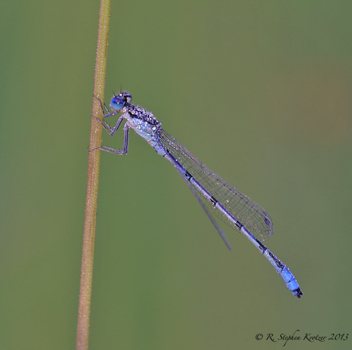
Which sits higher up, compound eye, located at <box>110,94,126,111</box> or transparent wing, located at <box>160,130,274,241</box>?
compound eye, located at <box>110,94,126,111</box>

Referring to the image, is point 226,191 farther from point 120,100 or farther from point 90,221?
point 90,221

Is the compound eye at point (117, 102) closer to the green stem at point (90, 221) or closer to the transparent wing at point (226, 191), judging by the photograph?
the transparent wing at point (226, 191)

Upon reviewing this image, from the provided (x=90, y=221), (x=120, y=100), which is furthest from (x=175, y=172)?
(x=90, y=221)

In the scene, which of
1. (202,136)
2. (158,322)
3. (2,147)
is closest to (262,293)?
(158,322)

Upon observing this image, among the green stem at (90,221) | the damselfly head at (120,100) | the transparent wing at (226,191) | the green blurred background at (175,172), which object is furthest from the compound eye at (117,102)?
the green stem at (90,221)

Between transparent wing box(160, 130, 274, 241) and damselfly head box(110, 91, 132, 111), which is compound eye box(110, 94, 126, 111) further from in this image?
transparent wing box(160, 130, 274, 241)

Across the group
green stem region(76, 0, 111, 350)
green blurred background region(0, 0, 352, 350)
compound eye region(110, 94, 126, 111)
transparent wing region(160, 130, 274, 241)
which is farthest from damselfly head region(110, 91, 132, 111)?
green stem region(76, 0, 111, 350)
